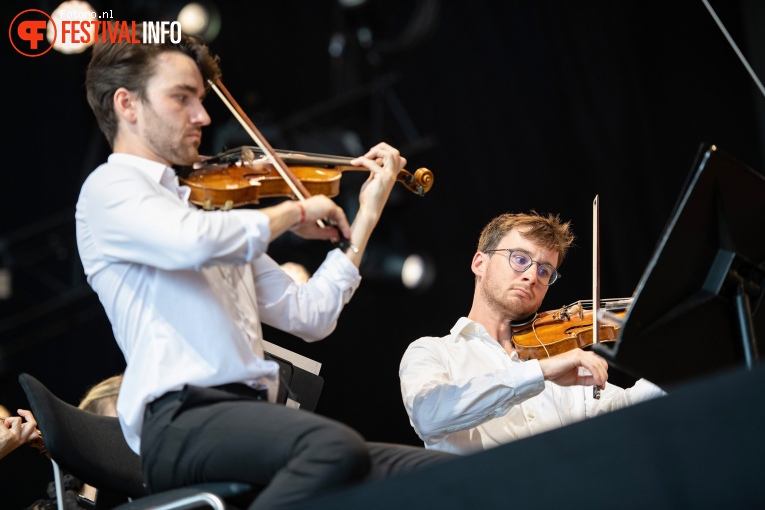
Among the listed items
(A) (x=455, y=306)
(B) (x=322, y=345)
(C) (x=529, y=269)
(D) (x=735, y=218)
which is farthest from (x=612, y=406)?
(A) (x=455, y=306)

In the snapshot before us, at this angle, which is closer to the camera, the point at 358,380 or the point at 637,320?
the point at 637,320

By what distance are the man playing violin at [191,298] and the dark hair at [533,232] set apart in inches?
37.5

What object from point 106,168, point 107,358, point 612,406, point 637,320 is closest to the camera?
point 637,320

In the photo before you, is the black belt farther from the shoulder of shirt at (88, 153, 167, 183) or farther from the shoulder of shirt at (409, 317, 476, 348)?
the shoulder of shirt at (409, 317, 476, 348)

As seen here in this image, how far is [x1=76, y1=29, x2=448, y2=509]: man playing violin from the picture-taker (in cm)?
178

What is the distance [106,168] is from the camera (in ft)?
6.46

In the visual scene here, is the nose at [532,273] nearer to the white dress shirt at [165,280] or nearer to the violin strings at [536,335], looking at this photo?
the violin strings at [536,335]

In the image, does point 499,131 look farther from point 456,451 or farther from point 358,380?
point 456,451

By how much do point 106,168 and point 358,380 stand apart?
10.2 ft

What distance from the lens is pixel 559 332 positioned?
2.79 m

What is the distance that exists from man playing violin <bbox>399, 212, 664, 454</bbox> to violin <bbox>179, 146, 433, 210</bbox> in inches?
24.5

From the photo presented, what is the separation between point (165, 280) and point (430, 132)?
361cm

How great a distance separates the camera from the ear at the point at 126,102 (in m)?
2.07

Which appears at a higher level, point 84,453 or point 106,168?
point 106,168
